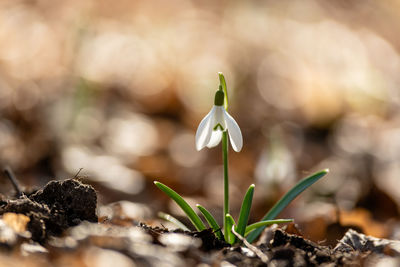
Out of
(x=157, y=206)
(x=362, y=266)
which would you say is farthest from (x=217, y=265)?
(x=157, y=206)

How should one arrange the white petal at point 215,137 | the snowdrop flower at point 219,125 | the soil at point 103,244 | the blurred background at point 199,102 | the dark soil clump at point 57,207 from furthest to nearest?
the blurred background at point 199,102 < the white petal at point 215,137 < the snowdrop flower at point 219,125 < the dark soil clump at point 57,207 < the soil at point 103,244

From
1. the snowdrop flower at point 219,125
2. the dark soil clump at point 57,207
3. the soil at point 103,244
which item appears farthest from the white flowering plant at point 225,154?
the dark soil clump at point 57,207

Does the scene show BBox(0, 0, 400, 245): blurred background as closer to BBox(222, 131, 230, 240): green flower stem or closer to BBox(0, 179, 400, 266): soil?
BBox(0, 179, 400, 266): soil

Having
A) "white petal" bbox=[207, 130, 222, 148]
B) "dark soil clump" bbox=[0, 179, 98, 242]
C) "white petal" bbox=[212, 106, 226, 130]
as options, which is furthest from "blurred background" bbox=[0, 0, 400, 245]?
"white petal" bbox=[212, 106, 226, 130]

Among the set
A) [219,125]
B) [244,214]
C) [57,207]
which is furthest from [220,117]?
[57,207]

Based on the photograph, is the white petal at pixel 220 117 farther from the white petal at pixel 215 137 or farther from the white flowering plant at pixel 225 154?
the white petal at pixel 215 137

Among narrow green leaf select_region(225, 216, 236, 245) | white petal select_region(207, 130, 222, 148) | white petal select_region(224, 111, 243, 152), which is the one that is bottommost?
narrow green leaf select_region(225, 216, 236, 245)

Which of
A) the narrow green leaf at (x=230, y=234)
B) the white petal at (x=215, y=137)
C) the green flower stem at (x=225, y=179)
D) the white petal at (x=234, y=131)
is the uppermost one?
the white petal at (x=234, y=131)
